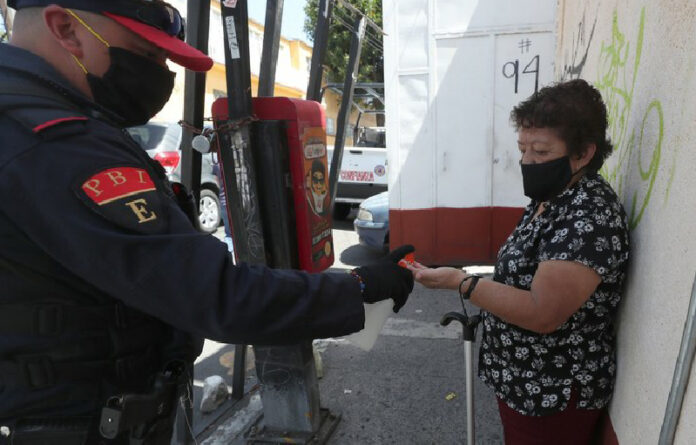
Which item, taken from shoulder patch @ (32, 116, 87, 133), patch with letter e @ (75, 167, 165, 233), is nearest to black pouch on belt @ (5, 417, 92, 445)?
patch with letter e @ (75, 167, 165, 233)

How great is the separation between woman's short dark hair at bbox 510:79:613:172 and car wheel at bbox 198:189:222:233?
→ 727cm

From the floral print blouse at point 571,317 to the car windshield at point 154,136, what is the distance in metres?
6.42

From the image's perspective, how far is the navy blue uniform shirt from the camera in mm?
1053

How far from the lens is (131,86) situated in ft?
4.46

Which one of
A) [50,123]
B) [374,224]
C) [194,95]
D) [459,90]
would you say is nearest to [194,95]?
[194,95]

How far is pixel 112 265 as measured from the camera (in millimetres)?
1066

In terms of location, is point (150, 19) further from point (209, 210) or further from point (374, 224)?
point (209, 210)

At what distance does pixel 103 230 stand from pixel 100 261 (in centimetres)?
7

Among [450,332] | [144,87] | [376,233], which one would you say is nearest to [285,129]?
[144,87]

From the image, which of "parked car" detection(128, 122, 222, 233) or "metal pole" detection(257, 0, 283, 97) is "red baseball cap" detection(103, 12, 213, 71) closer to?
"metal pole" detection(257, 0, 283, 97)

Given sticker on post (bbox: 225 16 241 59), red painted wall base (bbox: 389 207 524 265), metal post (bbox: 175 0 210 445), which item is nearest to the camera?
sticker on post (bbox: 225 16 241 59)

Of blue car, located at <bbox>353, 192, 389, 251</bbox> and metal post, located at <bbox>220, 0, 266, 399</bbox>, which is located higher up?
metal post, located at <bbox>220, 0, 266, 399</bbox>

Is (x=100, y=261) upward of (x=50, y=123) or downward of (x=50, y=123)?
downward

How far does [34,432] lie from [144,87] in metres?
0.94
